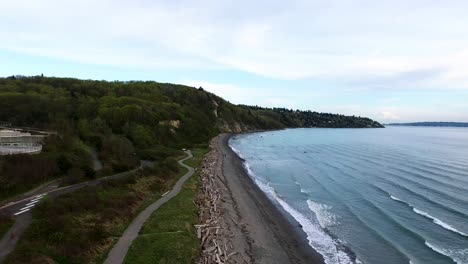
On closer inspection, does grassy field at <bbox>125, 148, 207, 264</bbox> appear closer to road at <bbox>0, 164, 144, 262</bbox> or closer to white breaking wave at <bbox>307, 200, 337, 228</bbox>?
road at <bbox>0, 164, 144, 262</bbox>

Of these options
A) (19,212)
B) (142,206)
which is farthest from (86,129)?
(19,212)

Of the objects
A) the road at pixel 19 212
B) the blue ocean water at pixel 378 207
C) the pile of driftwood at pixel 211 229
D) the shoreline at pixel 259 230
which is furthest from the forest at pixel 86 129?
the blue ocean water at pixel 378 207

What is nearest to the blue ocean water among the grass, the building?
the grass

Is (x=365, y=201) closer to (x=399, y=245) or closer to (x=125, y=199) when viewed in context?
(x=399, y=245)

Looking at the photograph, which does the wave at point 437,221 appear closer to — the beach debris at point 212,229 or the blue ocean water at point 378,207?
the blue ocean water at point 378,207

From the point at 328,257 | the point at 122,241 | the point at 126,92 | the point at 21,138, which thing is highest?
the point at 126,92

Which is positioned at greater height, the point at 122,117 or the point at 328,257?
the point at 122,117

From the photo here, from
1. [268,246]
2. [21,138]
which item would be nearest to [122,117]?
[21,138]

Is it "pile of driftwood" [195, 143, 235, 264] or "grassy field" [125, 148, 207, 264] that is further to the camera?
"pile of driftwood" [195, 143, 235, 264]
